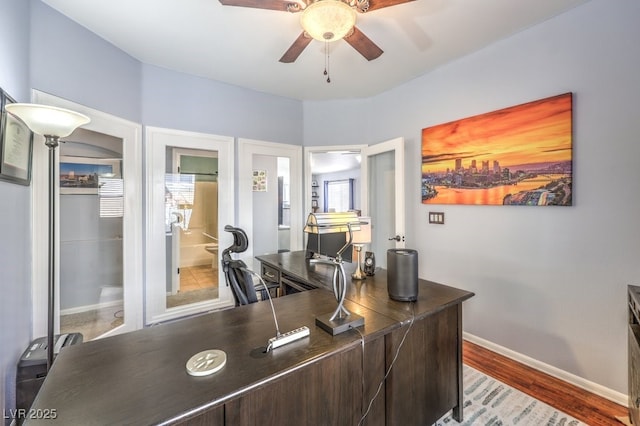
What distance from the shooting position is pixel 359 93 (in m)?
3.64

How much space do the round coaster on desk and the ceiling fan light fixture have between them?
1758 mm

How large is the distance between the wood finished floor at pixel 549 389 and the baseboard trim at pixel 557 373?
0.11ft

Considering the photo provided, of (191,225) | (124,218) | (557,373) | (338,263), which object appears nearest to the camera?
(338,263)

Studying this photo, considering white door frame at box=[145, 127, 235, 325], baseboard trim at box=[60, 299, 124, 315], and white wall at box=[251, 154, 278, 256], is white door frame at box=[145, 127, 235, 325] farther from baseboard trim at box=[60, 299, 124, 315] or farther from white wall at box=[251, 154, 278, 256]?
white wall at box=[251, 154, 278, 256]

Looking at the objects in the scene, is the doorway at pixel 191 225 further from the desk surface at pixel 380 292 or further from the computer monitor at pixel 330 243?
the computer monitor at pixel 330 243

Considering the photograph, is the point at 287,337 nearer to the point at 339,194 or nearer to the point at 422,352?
the point at 422,352

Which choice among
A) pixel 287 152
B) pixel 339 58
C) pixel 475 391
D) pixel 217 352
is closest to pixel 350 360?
pixel 217 352

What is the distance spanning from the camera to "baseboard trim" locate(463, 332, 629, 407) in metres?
1.87

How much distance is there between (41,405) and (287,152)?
135 inches

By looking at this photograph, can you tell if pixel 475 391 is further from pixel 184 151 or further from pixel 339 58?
pixel 184 151

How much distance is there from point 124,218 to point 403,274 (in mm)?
2664

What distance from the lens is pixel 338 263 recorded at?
1.29 m

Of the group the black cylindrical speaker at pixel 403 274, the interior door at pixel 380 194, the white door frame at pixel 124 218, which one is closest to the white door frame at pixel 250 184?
the interior door at pixel 380 194

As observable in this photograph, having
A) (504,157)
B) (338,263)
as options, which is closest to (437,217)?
(504,157)
